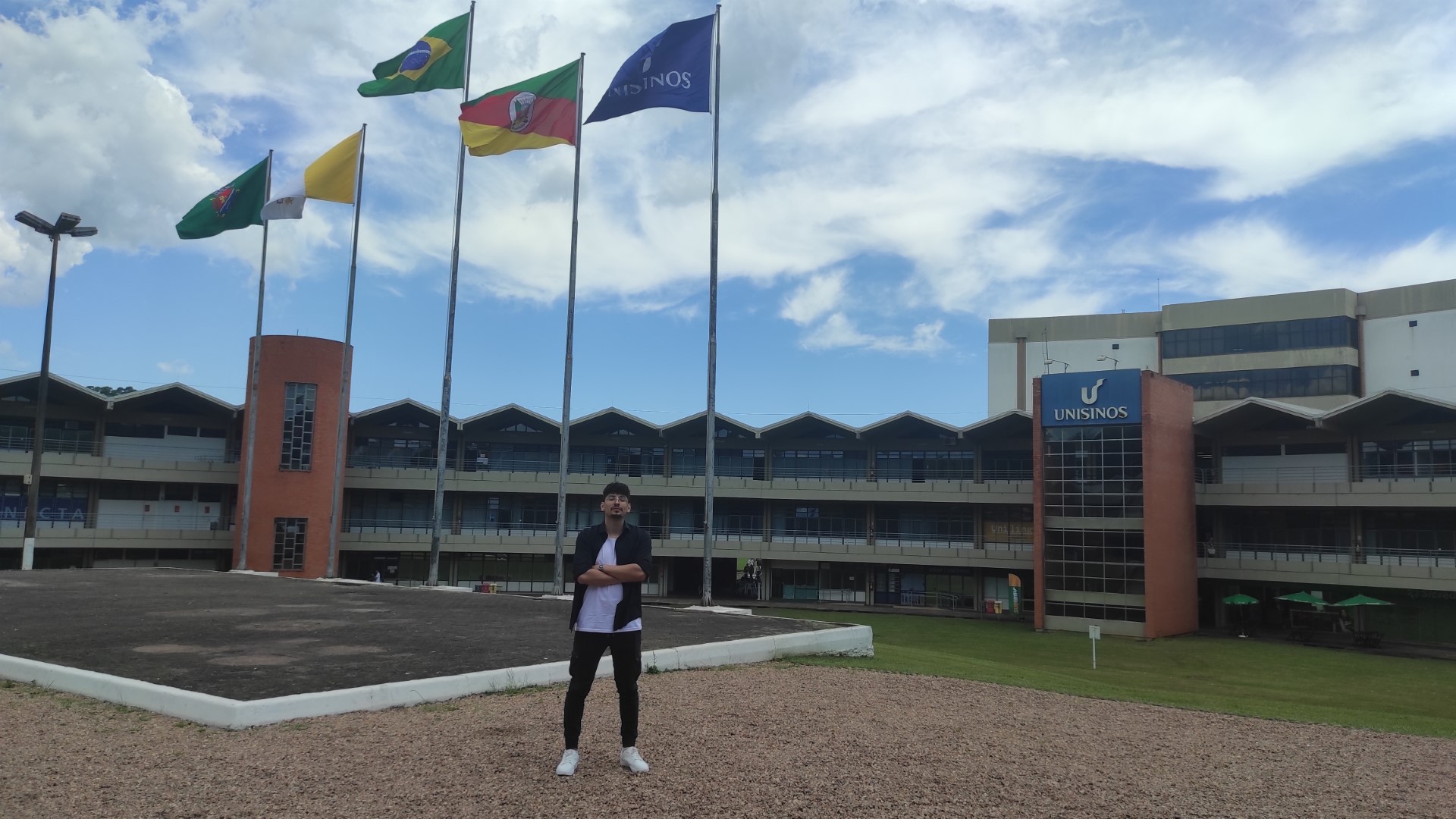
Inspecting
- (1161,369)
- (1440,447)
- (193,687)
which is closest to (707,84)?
(193,687)

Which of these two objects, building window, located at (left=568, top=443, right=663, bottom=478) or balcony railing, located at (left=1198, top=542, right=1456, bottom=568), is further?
building window, located at (left=568, top=443, right=663, bottom=478)

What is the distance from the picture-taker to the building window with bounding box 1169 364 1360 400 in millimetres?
54375

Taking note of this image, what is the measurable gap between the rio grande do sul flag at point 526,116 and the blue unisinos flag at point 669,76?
1.45 m

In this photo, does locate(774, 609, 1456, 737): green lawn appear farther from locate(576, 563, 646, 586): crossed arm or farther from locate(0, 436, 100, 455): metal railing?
locate(0, 436, 100, 455): metal railing

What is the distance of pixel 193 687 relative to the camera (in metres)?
9.11

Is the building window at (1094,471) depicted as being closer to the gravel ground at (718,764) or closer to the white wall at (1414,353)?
the white wall at (1414,353)

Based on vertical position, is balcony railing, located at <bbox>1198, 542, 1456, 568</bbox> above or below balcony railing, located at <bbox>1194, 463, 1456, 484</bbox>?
below

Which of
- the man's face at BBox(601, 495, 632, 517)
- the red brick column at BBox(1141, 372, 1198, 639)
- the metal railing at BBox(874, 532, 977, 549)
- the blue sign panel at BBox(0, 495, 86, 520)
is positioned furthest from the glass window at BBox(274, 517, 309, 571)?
the man's face at BBox(601, 495, 632, 517)

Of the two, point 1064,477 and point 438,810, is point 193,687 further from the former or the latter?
point 1064,477

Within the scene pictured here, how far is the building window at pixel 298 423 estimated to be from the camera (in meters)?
42.8

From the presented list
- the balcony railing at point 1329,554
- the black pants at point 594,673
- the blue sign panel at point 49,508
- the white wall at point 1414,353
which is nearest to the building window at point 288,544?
the blue sign panel at point 49,508

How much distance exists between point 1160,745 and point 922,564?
42.2 metres

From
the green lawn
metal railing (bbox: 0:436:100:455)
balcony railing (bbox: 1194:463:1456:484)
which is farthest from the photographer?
metal railing (bbox: 0:436:100:455)

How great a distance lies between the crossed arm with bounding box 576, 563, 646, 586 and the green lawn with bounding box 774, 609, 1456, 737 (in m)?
7.06
